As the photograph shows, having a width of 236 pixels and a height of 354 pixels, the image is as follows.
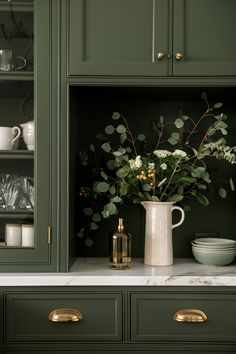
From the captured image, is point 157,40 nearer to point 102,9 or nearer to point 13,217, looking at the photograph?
point 102,9

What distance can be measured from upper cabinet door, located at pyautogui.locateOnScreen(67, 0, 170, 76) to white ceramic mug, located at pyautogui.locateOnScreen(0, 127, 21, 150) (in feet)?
1.27

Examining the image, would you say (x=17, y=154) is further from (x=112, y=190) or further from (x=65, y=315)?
(x=65, y=315)

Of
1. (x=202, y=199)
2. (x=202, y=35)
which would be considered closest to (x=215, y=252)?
(x=202, y=199)

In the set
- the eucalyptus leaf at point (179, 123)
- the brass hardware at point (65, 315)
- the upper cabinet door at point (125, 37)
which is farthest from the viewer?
the eucalyptus leaf at point (179, 123)

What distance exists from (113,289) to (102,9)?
1132mm

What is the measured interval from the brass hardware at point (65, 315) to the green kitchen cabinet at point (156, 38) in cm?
94

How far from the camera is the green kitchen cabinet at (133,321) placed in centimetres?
183

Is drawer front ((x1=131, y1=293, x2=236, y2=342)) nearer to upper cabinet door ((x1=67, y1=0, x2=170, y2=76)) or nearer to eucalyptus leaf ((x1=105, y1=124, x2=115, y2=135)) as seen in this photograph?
eucalyptus leaf ((x1=105, y1=124, x2=115, y2=135))

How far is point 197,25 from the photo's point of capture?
1927mm

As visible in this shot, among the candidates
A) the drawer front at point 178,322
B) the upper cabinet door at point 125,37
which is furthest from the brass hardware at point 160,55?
the drawer front at point 178,322

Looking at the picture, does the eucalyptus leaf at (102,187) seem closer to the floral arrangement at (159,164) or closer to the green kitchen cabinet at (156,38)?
the floral arrangement at (159,164)

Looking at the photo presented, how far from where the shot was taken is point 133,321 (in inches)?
72.6

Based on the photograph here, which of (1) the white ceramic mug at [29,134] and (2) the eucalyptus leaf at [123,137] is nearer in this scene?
(1) the white ceramic mug at [29,134]

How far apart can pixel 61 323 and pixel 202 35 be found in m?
1.29
